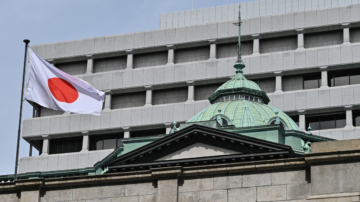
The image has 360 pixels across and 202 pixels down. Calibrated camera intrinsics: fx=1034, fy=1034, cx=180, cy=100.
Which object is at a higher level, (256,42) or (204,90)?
(256,42)

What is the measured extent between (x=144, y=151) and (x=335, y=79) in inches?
1147

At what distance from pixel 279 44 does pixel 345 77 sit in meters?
6.55

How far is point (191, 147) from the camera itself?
60.6 meters

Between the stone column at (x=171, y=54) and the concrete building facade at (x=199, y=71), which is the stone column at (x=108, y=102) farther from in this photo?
the stone column at (x=171, y=54)

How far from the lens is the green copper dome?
228ft

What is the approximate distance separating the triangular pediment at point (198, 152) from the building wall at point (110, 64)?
3420 cm

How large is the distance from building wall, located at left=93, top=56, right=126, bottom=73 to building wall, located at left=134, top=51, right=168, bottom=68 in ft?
4.73

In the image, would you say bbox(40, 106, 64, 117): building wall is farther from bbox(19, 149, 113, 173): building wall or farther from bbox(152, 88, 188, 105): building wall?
bbox(152, 88, 188, 105): building wall

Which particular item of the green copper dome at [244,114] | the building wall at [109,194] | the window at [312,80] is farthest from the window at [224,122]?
the building wall at [109,194]

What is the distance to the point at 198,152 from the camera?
60.2m

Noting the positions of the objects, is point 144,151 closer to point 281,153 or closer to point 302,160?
point 281,153

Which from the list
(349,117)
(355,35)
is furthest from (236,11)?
(349,117)

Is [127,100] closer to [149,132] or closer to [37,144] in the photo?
[149,132]

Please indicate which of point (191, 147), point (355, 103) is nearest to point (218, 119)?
point (191, 147)
